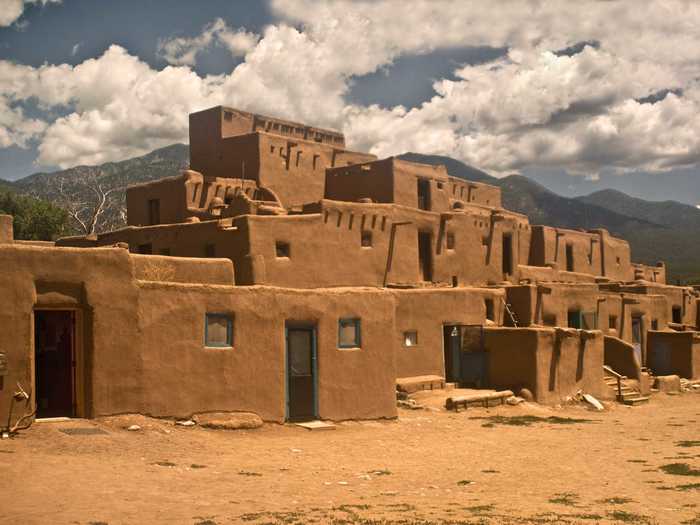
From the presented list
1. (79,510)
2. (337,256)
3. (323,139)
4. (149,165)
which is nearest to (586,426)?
(337,256)

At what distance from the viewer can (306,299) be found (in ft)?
57.5

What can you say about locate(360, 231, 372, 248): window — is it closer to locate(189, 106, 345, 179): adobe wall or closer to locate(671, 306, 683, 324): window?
locate(189, 106, 345, 179): adobe wall

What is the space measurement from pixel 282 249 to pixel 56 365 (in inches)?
404

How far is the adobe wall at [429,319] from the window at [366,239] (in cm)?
364

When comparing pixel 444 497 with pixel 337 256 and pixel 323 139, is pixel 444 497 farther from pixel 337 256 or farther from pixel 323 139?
pixel 323 139

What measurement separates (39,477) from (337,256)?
16.3m

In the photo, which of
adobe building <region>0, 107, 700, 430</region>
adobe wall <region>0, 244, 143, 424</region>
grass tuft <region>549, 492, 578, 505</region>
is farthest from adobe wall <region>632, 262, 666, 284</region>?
adobe wall <region>0, 244, 143, 424</region>

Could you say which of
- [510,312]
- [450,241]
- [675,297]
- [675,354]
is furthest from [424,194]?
[675,297]

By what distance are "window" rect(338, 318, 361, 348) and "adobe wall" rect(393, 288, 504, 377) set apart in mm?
5073

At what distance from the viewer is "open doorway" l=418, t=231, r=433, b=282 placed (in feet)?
101

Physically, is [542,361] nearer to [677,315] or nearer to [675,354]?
[675,354]

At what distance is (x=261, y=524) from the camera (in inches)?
364

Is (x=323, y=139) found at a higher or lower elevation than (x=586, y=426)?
higher

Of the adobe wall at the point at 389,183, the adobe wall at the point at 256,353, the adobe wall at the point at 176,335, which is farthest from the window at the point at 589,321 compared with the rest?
the adobe wall at the point at 176,335
